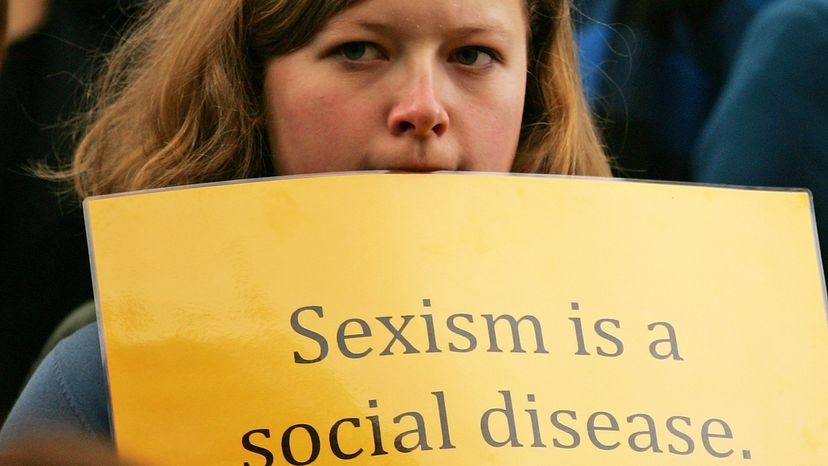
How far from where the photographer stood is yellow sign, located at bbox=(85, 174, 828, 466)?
0.83m

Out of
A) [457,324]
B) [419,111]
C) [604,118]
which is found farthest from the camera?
[604,118]

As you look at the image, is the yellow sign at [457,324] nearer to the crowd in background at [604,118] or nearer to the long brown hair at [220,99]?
the long brown hair at [220,99]

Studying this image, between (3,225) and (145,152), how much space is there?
48cm

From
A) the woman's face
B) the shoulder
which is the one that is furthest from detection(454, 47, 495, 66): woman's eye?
the shoulder

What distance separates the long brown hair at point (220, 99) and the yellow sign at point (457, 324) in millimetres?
237

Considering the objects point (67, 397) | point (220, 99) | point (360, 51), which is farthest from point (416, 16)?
point (67, 397)

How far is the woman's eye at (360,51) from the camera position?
40.3 inches

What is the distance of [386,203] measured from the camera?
92cm

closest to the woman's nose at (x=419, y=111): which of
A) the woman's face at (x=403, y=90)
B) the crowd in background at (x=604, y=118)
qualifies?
the woman's face at (x=403, y=90)

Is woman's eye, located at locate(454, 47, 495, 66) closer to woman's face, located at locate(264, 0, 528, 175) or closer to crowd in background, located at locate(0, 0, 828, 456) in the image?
woman's face, located at locate(264, 0, 528, 175)

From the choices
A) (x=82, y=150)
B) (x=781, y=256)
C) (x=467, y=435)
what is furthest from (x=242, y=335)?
(x=82, y=150)

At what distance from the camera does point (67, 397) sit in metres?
1.01

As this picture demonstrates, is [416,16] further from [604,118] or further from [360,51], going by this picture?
[604,118]

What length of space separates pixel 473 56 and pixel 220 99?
0.89ft
